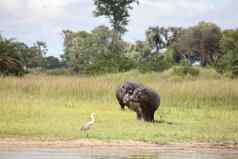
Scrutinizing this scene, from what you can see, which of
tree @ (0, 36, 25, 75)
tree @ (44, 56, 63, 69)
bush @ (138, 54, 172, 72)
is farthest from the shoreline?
tree @ (44, 56, 63, 69)

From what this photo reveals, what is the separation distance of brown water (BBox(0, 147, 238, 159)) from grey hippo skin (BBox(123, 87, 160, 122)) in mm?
4130

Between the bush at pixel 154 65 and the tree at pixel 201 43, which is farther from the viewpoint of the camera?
the tree at pixel 201 43

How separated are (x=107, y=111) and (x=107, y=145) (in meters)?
6.32

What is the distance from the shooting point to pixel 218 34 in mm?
82000

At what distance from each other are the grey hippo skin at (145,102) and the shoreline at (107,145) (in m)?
3.40

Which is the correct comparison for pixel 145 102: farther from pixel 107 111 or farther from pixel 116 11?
pixel 116 11

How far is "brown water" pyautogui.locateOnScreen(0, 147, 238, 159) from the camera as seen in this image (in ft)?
40.5

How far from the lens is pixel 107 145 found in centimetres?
1424

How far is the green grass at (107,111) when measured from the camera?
15.5 m

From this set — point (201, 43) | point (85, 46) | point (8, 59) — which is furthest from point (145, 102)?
point (85, 46)

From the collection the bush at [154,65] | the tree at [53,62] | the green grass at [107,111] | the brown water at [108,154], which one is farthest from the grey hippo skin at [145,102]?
the tree at [53,62]

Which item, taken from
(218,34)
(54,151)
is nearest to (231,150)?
(54,151)

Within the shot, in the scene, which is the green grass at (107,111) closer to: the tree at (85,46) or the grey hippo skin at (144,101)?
the grey hippo skin at (144,101)

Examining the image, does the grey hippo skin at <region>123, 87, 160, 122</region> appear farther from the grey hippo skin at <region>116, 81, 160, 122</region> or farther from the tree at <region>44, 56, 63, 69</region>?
the tree at <region>44, 56, 63, 69</region>
